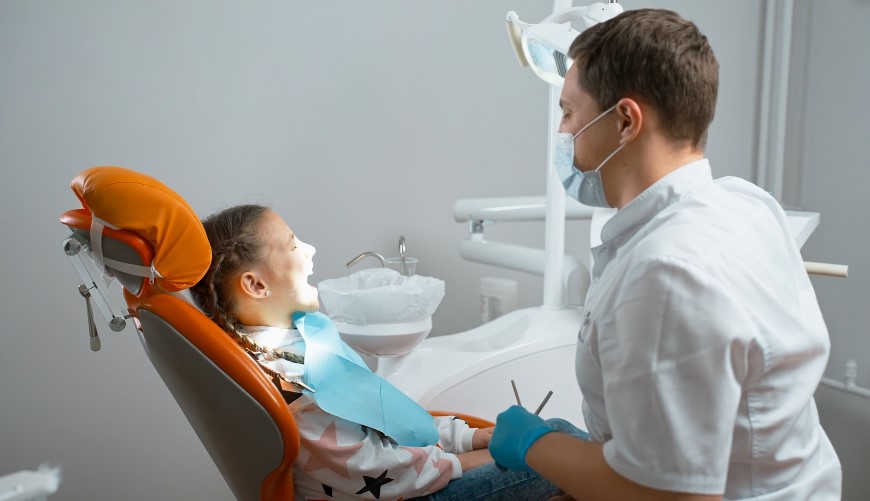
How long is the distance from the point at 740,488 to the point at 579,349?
10.4 inches

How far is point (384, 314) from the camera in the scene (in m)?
1.61

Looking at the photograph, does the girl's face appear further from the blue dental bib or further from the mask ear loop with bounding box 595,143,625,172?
the mask ear loop with bounding box 595,143,625,172

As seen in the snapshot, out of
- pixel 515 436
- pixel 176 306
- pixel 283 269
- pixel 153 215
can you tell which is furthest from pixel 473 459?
pixel 153 215

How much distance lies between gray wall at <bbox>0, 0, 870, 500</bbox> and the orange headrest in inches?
40.2

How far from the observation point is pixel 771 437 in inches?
34.2

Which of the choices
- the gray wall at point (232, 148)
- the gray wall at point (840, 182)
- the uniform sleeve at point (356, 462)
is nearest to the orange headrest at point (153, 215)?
the uniform sleeve at point (356, 462)

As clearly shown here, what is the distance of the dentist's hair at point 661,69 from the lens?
928mm

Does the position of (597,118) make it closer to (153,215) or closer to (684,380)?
(684,380)

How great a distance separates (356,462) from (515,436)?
0.32 meters

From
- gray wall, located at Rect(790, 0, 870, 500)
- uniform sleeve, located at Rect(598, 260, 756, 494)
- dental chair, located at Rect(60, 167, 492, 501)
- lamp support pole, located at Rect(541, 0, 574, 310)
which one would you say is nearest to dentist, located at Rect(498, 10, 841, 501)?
uniform sleeve, located at Rect(598, 260, 756, 494)

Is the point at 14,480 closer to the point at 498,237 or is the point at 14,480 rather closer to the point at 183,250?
the point at 183,250

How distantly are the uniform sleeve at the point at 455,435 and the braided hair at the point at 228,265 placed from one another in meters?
0.36

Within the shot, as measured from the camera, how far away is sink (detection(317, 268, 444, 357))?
1.61 metres

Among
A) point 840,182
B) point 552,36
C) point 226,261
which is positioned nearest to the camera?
point 226,261
